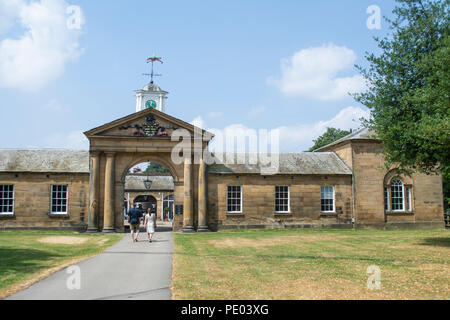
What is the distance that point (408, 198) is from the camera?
29156 millimetres

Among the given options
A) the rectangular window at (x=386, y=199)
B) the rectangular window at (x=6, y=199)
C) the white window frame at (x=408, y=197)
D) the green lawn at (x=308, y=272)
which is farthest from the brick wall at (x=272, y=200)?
the rectangular window at (x=6, y=199)

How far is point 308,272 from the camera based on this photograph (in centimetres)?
1002

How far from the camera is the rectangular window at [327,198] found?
2864cm

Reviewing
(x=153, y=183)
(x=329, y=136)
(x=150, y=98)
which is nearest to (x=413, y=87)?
(x=150, y=98)

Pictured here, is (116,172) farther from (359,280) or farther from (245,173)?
(359,280)

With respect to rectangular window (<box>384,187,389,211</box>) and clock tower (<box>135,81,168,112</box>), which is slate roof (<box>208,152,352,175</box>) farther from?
clock tower (<box>135,81,168,112</box>)

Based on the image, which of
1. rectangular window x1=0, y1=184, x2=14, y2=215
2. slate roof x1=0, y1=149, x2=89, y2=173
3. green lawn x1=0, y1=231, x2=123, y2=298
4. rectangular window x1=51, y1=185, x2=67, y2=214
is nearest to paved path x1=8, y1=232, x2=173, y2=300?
green lawn x1=0, y1=231, x2=123, y2=298

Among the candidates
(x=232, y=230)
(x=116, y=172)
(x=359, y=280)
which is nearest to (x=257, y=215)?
(x=232, y=230)

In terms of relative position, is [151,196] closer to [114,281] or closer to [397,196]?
[397,196]

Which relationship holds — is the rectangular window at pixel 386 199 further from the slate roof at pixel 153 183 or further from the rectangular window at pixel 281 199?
the slate roof at pixel 153 183

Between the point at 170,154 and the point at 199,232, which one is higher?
the point at 170,154

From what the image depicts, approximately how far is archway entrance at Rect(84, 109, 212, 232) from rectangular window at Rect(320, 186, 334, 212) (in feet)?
29.8

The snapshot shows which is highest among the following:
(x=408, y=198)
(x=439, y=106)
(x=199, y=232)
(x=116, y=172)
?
(x=439, y=106)
